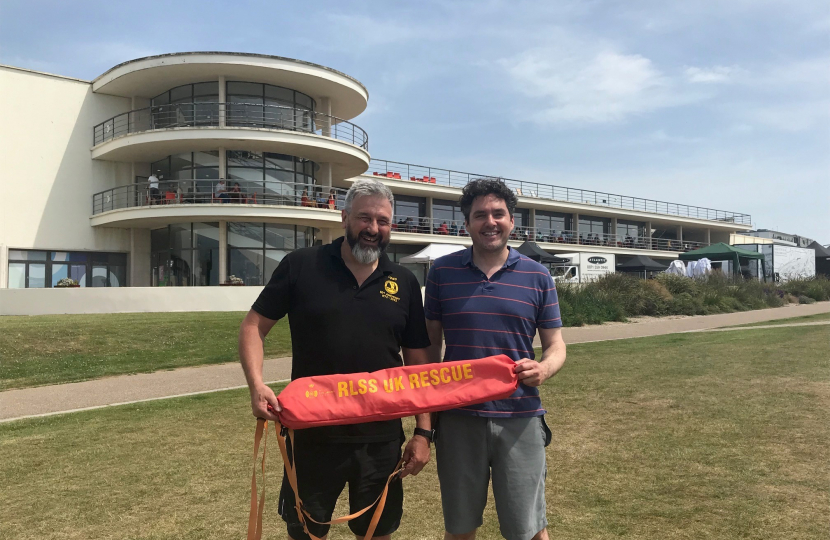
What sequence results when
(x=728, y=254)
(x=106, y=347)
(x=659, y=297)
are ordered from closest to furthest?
(x=106, y=347) < (x=659, y=297) < (x=728, y=254)

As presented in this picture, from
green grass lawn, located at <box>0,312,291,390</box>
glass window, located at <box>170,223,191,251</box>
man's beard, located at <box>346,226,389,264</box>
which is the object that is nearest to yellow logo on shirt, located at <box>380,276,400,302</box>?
man's beard, located at <box>346,226,389,264</box>

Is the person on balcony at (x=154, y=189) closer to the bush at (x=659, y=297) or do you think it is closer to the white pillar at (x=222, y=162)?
the white pillar at (x=222, y=162)

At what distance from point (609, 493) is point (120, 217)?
2486cm

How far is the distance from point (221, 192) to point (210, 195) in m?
0.96

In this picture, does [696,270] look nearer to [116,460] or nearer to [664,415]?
[664,415]

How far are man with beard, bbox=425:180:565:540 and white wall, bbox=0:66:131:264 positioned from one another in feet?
90.7

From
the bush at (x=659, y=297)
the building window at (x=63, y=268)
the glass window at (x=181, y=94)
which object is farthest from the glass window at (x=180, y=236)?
the bush at (x=659, y=297)

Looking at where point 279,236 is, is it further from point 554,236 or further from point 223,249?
point 554,236

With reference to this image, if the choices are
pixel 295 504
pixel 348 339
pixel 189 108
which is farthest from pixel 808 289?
pixel 295 504

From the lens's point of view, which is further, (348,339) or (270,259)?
(270,259)

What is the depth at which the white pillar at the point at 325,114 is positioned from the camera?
27250 millimetres

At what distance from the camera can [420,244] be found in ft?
119

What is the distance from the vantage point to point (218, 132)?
23531 millimetres

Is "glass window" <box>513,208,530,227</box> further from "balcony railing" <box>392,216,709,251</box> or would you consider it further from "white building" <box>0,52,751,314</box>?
"white building" <box>0,52,751,314</box>
